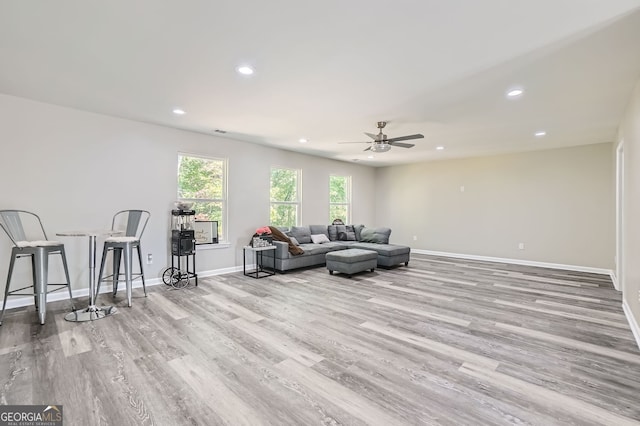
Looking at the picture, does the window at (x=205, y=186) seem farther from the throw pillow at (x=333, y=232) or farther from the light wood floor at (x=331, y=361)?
the throw pillow at (x=333, y=232)

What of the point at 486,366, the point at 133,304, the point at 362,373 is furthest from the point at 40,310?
the point at 486,366

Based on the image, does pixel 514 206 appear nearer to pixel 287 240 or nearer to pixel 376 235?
pixel 376 235

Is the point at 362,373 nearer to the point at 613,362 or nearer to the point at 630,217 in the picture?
the point at 613,362

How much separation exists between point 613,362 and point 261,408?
2.82 metres

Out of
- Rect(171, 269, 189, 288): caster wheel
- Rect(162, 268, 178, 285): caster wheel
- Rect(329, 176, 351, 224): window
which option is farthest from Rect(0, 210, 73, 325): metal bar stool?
Rect(329, 176, 351, 224): window

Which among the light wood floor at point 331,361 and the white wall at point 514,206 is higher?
the white wall at point 514,206

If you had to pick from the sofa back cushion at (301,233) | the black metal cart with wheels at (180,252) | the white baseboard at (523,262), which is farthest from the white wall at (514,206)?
the black metal cart with wheels at (180,252)

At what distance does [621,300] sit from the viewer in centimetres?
411

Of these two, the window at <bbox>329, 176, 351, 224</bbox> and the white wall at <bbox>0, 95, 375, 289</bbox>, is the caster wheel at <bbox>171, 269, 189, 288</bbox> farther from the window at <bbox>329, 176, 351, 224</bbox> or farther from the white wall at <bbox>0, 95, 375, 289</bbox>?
the window at <bbox>329, 176, 351, 224</bbox>

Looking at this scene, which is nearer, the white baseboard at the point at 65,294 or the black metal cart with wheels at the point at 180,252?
the white baseboard at the point at 65,294

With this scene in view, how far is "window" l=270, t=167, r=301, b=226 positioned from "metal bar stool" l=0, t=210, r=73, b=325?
12.5 feet

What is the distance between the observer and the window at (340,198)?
834 cm

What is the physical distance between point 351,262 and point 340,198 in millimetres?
3543

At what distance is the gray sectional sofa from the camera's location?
18.9ft
